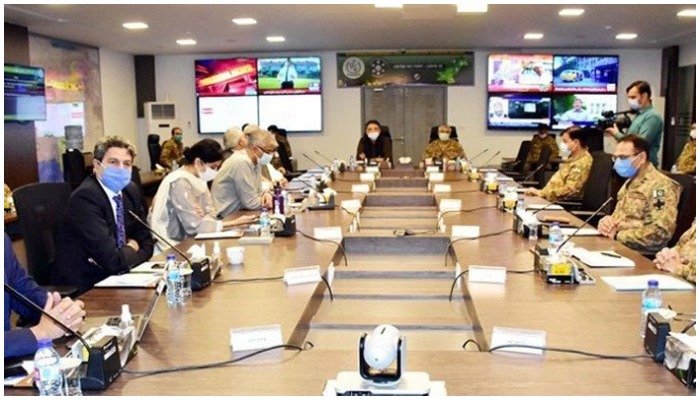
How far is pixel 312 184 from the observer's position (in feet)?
17.4

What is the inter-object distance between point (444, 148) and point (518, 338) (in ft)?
22.0

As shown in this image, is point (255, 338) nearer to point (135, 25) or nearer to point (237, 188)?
point (237, 188)

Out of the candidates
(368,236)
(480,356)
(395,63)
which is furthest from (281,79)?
(480,356)

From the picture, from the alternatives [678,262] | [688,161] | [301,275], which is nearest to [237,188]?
[301,275]

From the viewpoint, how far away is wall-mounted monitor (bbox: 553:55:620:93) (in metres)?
10.3

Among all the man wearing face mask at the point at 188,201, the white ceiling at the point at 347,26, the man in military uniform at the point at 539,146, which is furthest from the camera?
the man in military uniform at the point at 539,146

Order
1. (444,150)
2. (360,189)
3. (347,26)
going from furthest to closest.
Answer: (444,150) → (347,26) → (360,189)

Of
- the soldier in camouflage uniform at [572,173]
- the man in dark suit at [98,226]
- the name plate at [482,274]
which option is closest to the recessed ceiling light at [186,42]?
the soldier in camouflage uniform at [572,173]

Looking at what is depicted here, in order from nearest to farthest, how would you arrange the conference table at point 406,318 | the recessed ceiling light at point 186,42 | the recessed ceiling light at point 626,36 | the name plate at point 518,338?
the conference table at point 406,318, the name plate at point 518,338, the recessed ceiling light at point 626,36, the recessed ceiling light at point 186,42

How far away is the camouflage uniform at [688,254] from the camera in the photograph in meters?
2.34

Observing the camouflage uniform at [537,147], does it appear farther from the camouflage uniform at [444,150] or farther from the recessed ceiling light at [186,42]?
the recessed ceiling light at [186,42]

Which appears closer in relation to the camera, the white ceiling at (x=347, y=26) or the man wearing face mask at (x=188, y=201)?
the man wearing face mask at (x=188, y=201)

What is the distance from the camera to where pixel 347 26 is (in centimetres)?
772

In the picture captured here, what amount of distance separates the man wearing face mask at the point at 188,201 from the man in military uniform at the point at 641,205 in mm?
1917
